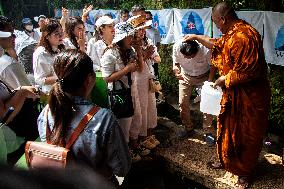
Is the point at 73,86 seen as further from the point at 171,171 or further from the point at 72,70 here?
the point at 171,171

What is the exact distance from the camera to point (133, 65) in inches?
161

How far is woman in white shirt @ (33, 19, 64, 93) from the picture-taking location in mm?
3881

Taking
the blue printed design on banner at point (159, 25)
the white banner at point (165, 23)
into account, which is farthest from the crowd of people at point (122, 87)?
the blue printed design on banner at point (159, 25)

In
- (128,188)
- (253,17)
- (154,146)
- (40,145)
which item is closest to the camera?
(40,145)

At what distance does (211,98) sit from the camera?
4.11 meters

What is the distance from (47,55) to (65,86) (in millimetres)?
1990

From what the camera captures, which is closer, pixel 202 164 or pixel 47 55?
pixel 47 55

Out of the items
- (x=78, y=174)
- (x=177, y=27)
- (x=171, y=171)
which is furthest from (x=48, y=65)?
(x=177, y=27)

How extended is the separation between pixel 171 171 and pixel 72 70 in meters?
3.12

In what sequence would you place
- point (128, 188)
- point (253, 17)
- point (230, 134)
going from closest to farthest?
point (230, 134) < point (128, 188) < point (253, 17)

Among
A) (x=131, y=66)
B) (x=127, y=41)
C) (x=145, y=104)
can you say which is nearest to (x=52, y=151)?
(x=131, y=66)

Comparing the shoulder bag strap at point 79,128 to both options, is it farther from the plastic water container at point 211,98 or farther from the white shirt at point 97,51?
the white shirt at point 97,51

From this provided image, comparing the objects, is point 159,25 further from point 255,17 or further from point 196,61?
point 196,61

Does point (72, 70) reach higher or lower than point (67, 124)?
higher
